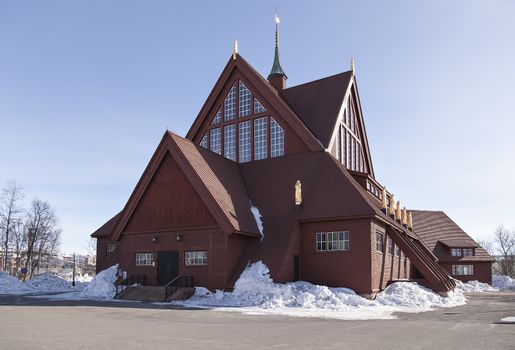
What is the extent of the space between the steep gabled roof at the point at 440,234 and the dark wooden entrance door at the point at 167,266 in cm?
3339

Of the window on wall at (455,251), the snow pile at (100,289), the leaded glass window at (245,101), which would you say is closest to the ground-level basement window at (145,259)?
the snow pile at (100,289)

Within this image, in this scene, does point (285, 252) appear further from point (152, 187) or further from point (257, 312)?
point (152, 187)

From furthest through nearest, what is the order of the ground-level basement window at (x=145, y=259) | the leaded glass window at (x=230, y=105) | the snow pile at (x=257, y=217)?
the leaded glass window at (x=230, y=105) < the ground-level basement window at (x=145, y=259) < the snow pile at (x=257, y=217)

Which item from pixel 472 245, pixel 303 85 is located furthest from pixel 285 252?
pixel 472 245

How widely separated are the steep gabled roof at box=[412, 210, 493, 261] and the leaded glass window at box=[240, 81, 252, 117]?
1108 inches

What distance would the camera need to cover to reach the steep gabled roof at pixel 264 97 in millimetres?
30531

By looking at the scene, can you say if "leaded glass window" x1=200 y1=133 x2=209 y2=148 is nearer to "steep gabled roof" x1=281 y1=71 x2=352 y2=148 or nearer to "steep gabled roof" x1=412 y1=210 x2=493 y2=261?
"steep gabled roof" x1=281 y1=71 x2=352 y2=148

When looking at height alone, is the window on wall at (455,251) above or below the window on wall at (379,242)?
below

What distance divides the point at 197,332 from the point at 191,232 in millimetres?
14410

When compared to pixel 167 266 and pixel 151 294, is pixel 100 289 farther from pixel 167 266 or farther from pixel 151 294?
pixel 151 294

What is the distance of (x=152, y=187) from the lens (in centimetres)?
2877

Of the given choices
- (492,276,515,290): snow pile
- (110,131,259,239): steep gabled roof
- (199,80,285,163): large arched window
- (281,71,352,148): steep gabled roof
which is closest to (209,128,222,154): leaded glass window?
(199,80,285,163): large arched window

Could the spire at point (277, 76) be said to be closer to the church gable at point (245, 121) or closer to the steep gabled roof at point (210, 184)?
the church gable at point (245, 121)

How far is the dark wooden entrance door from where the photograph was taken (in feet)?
89.4
